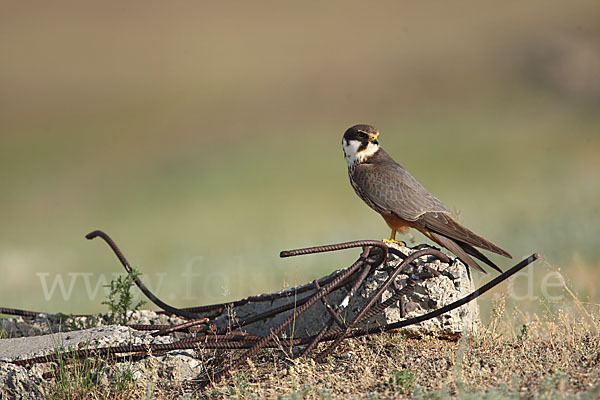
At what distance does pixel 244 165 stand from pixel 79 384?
78.2 feet

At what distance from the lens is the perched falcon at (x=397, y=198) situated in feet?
15.0

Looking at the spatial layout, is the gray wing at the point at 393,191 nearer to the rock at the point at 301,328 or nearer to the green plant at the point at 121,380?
the rock at the point at 301,328

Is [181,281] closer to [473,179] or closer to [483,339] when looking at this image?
[483,339]

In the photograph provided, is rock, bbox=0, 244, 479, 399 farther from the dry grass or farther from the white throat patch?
the white throat patch

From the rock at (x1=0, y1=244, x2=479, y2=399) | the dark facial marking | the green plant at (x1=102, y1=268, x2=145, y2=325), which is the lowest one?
the rock at (x1=0, y1=244, x2=479, y2=399)

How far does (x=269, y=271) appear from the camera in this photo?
32.3 ft

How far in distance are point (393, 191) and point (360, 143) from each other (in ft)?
1.83

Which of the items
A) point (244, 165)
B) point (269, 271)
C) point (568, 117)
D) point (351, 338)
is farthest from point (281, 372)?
point (568, 117)

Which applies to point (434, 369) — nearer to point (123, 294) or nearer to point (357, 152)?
point (123, 294)

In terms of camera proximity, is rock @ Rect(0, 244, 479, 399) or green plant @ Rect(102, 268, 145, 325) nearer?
rock @ Rect(0, 244, 479, 399)

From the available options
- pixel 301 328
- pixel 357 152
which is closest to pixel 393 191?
pixel 357 152

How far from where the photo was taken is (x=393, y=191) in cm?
507

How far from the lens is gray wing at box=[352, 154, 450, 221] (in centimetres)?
493

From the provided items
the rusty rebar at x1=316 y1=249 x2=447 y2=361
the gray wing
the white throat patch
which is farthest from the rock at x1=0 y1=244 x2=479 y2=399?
the white throat patch
